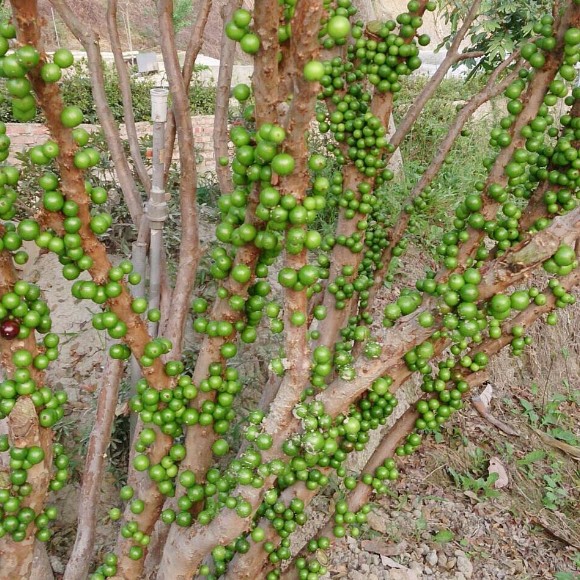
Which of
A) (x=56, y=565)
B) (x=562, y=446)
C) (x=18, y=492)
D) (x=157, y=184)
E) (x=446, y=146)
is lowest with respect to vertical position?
(x=562, y=446)

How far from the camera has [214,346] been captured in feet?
6.47

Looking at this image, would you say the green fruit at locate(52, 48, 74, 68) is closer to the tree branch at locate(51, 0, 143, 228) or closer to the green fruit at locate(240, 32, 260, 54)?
the green fruit at locate(240, 32, 260, 54)

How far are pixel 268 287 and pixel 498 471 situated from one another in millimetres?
3332

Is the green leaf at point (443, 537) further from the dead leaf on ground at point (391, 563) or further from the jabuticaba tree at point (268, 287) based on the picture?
the jabuticaba tree at point (268, 287)

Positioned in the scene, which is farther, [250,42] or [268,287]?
[268,287]

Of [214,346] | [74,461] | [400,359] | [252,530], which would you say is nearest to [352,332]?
[400,359]

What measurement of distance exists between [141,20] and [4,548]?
2433cm

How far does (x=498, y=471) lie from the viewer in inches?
170

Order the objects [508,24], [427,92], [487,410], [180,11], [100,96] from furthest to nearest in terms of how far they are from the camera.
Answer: [180,11]
[487,410]
[508,24]
[427,92]
[100,96]

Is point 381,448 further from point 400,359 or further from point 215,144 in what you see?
point 215,144

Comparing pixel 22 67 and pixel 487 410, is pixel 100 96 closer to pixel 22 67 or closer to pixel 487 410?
pixel 22 67

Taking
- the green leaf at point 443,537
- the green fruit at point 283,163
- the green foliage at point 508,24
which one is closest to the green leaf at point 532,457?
the green leaf at point 443,537

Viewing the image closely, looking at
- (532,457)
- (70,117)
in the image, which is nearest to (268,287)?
(70,117)

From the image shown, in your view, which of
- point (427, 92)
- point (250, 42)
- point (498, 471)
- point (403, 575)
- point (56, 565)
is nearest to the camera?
point (250, 42)
